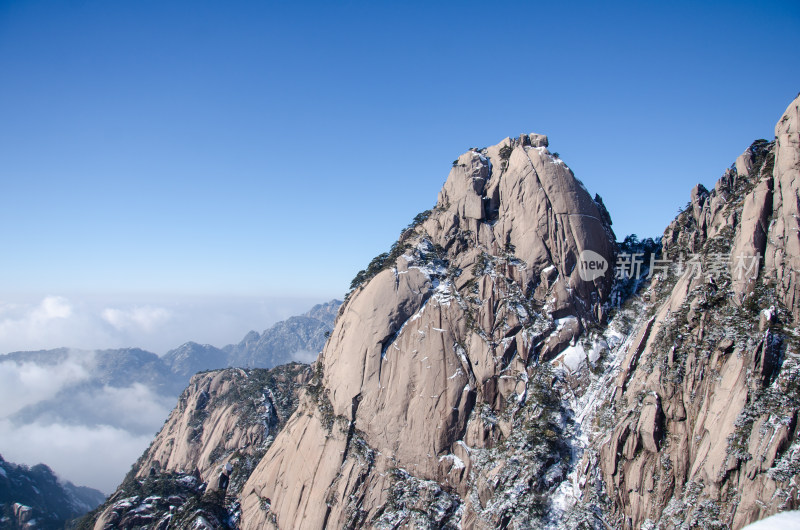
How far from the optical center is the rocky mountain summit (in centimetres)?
4122

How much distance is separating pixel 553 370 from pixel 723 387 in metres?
20.6

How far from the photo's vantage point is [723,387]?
41844 millimetres

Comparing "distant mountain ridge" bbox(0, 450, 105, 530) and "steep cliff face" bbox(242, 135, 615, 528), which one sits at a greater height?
"steep cliff face" bbox(242, 135, 615, 528)

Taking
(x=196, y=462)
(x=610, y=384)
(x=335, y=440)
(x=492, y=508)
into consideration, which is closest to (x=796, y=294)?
(x=610, y=384)

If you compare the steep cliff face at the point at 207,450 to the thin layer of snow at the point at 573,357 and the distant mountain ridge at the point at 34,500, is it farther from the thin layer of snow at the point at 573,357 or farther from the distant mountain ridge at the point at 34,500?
the thin layer of snow at the point at 573,357

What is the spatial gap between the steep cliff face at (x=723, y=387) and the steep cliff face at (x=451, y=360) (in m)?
9.47

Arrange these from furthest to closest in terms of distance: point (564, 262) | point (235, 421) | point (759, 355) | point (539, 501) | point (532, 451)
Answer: point (235, 421) → point (564, 262) → point (532, 451) → point (539, 501) → point (759, 355)

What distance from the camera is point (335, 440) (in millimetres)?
59625

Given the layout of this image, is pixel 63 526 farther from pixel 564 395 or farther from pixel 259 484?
pixel 564 395

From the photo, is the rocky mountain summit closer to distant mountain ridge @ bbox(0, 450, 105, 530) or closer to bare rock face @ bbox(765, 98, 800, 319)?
bare rock face @ bbox(765, 98, 800, 319)

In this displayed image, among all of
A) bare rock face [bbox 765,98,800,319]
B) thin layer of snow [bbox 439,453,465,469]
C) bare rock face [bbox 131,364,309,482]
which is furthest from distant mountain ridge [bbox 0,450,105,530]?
bare rock face [bbox 765,98,800,319]

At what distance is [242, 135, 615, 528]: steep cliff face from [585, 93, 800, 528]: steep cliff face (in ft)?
31.1

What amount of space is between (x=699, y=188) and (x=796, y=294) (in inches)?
1243

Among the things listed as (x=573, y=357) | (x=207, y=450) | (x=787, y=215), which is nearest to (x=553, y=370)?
(x=573, y=357)
